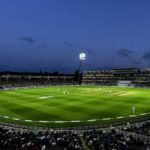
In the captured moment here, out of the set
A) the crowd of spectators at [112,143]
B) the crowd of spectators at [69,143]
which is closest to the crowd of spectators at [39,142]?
the crowd of spectators at [69,143]

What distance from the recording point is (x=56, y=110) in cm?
5712

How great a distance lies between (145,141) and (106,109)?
1056 inches

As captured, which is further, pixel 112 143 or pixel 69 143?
pixel 69 143

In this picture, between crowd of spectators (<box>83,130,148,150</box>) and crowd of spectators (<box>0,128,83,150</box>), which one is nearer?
crowd of spectators (<box>0,128,83,150</box>)

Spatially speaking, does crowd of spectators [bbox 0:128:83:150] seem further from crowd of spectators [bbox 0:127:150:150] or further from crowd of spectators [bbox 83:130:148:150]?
crowd of spectators [bbox 83:130:148:150]

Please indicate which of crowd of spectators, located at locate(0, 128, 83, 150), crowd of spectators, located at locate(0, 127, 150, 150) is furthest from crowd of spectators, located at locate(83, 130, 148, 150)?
crowd of spectators, located at locate(0, 128, 83, 150)

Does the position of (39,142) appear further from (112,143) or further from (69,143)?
(112,143)

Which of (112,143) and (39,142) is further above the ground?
(112,143)

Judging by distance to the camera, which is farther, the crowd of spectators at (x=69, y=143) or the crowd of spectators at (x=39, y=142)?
the crowd of spectators at (x=69, y=143)

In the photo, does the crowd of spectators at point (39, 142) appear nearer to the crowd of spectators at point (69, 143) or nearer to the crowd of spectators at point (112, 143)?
the crowd of spectators at point (69, 143)

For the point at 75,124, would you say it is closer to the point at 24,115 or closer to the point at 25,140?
the point at 24,115

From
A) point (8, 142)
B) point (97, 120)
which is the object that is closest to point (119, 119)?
point (97, 120)

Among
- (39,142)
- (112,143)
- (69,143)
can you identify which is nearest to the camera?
(112,143)

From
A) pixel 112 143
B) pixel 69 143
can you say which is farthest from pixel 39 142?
pixel 112 143
